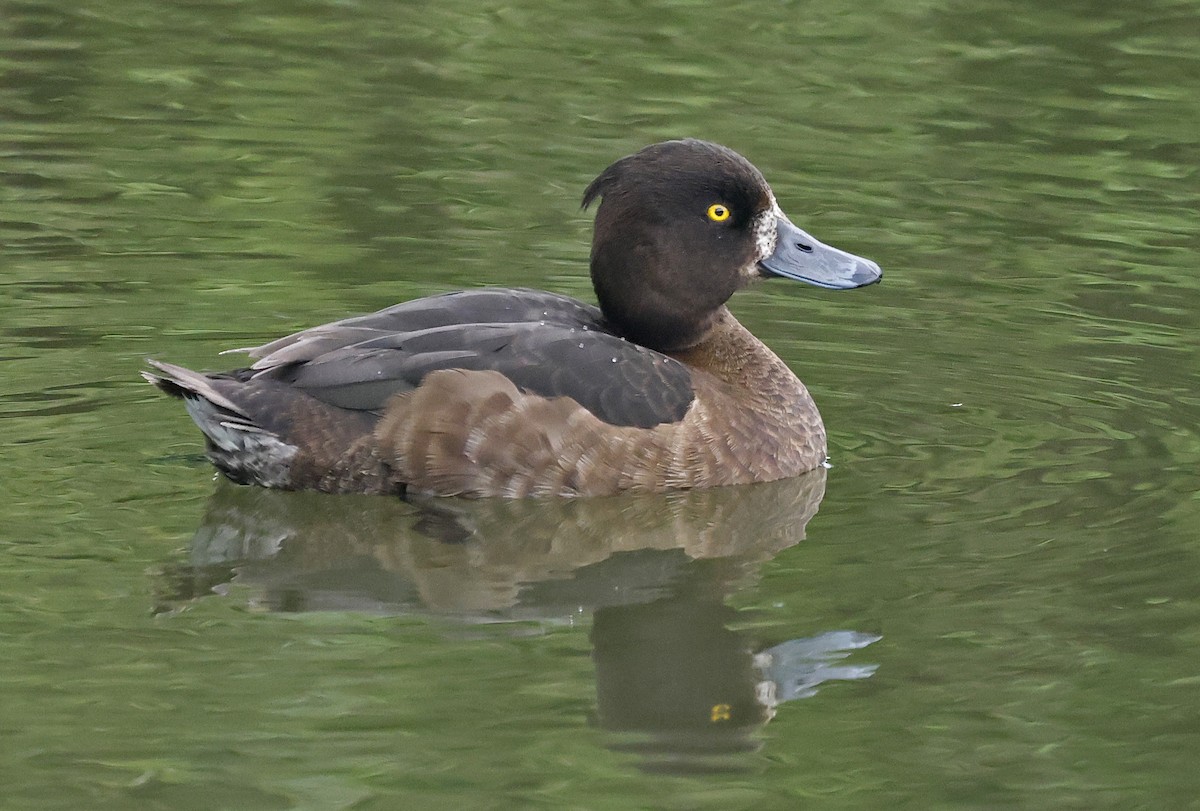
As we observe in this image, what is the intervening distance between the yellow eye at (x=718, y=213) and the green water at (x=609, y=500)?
1044mm

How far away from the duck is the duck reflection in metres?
0.11

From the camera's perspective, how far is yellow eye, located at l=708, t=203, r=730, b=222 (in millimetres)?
7277

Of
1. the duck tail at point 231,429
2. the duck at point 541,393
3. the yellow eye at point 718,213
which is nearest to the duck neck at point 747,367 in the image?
the duck at point 541,393

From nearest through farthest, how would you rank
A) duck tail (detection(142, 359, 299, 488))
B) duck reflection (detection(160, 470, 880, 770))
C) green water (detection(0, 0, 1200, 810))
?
green water (detection(0, 0, 1200, 810)), duck reflection (detection(160, 470, 880, 770)), duck tail (detection(142, 359, 299, 488))

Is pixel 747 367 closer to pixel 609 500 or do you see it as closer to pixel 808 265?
pixel 808 265

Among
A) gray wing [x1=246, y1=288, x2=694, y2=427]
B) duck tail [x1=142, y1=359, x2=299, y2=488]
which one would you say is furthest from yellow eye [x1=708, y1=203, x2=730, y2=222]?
duck tail [x1=142, y1=359, x2=299, y2=488]

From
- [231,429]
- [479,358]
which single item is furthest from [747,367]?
[231,429]

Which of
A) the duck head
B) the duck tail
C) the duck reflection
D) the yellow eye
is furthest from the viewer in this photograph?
the yellow eye

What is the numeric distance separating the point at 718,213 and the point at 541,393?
1.12 m

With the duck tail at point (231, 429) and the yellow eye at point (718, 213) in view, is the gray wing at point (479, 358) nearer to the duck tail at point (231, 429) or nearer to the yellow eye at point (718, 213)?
the duck tail at point (231, 429)

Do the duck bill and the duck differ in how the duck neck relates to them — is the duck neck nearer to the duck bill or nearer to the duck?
the duck

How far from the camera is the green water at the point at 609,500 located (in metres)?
4.84

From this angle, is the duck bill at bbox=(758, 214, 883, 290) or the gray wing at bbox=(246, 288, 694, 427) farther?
the duck bill at bbox=(758, 214, 883, 290)

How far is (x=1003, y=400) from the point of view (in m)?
7.93
